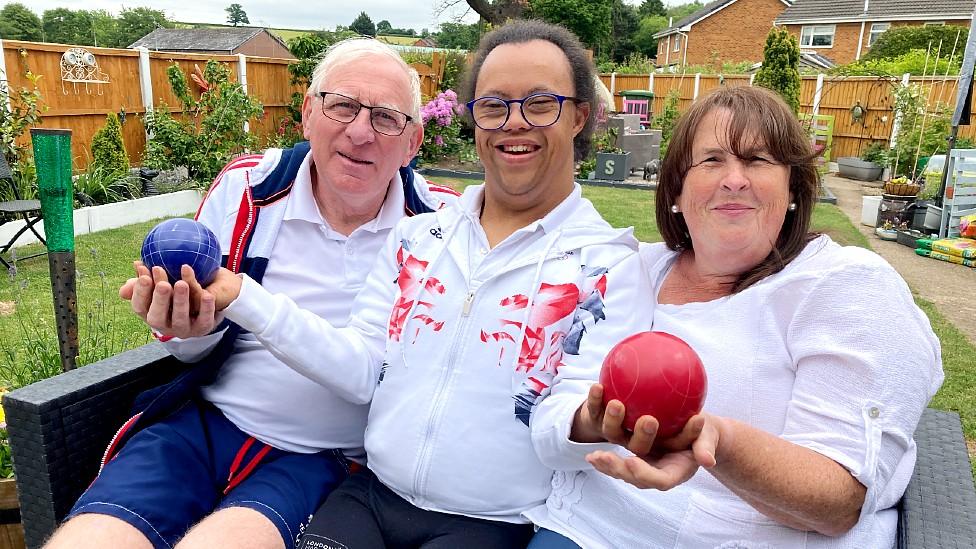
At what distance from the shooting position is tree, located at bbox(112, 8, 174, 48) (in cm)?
5506

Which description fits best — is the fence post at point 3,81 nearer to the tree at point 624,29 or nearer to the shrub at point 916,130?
the shrub at point 916,130

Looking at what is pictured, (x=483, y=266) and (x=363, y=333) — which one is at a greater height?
(x=483, y=266)

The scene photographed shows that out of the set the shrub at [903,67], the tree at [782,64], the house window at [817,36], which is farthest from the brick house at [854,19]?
the tree at [782,64]

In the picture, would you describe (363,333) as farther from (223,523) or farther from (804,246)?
(804,246)

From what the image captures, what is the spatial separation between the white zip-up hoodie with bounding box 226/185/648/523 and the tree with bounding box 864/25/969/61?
2946cm

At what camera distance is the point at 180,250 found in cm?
161

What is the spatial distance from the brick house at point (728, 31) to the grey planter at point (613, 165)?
28.2 m

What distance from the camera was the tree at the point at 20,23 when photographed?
4225cm

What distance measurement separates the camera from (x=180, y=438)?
1910 mm

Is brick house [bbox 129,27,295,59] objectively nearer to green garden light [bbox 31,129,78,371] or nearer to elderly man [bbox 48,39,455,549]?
green garden light [bbox 31,129,78,371]

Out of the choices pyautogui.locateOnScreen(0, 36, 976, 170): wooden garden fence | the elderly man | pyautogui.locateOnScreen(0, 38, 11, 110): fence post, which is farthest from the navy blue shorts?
pyautogui.locateOnScreen(0, 38, 11, 110): fence post

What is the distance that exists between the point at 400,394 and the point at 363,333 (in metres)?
0.27

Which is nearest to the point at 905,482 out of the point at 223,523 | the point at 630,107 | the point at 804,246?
the point at 804,246

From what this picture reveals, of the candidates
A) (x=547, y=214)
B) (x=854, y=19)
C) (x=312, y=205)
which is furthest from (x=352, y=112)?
(x=854, y=19)
